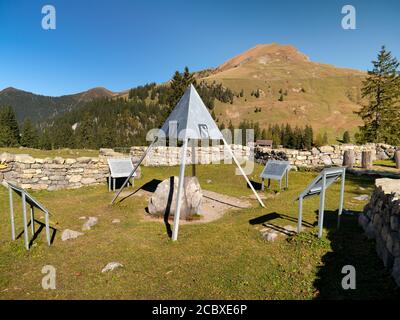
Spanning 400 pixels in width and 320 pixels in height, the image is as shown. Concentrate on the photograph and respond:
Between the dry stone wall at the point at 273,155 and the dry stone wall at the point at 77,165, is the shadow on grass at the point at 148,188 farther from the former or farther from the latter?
the dry stone wall at the point at 273,155

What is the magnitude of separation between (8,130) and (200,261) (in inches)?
2922

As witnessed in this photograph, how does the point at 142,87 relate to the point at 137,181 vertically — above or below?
above

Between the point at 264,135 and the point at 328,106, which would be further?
the point at 328,106

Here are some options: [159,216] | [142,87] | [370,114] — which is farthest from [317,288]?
[142,87]

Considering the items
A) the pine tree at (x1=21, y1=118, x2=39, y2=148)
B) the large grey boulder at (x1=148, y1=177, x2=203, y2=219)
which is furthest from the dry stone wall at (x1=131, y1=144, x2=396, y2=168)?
the pine tree at (x1=21, y1=118, x2=39, y2=148)

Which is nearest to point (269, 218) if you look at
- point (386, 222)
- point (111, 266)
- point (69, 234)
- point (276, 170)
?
point (386, 222)

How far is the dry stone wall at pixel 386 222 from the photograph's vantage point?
6.04m

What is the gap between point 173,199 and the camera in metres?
12.5

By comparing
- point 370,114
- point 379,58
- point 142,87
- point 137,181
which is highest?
point 142,87

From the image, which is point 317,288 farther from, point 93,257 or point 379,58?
point 379,58

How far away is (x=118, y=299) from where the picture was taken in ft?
20.1

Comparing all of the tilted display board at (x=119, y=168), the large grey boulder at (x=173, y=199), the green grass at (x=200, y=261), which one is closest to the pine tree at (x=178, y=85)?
the tilted display board at (x=119, y=168)

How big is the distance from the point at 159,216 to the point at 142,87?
17831 cm
